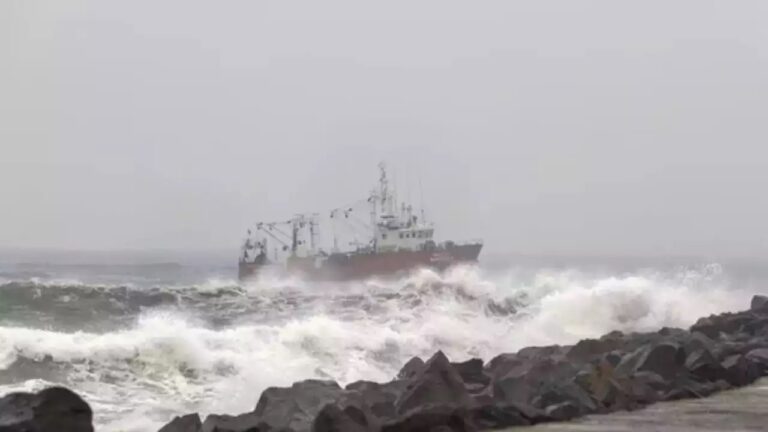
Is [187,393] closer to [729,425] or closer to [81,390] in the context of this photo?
[81,390]

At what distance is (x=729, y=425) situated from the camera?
8367 millimetres

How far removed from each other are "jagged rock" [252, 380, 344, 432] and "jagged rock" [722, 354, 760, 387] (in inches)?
184

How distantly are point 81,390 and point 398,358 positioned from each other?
6.02m

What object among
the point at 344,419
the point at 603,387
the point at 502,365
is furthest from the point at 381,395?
the point at 502,365

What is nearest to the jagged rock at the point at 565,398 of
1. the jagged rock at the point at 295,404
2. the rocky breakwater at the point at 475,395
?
the rocky breakwater at the point at 475,395

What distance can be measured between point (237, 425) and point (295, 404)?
0.78 m

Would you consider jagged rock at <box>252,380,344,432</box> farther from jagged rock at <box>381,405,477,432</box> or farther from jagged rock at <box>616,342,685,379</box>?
jagged rock at <box>616,342,685,379</box>

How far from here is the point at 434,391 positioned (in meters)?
8.48

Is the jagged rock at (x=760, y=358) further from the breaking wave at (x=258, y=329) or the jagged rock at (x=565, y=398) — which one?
the breaking wave at (x=258, y=329)

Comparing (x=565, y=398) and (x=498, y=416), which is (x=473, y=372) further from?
(x=498, y=416)

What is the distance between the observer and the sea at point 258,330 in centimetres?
1298

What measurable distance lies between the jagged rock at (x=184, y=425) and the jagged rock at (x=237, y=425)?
6 centimetres


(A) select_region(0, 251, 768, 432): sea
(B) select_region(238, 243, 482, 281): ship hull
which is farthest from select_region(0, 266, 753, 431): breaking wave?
(B) select_region(238, 243, 482, 281): ship hull

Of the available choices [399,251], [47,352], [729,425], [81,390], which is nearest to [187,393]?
[81,390]
